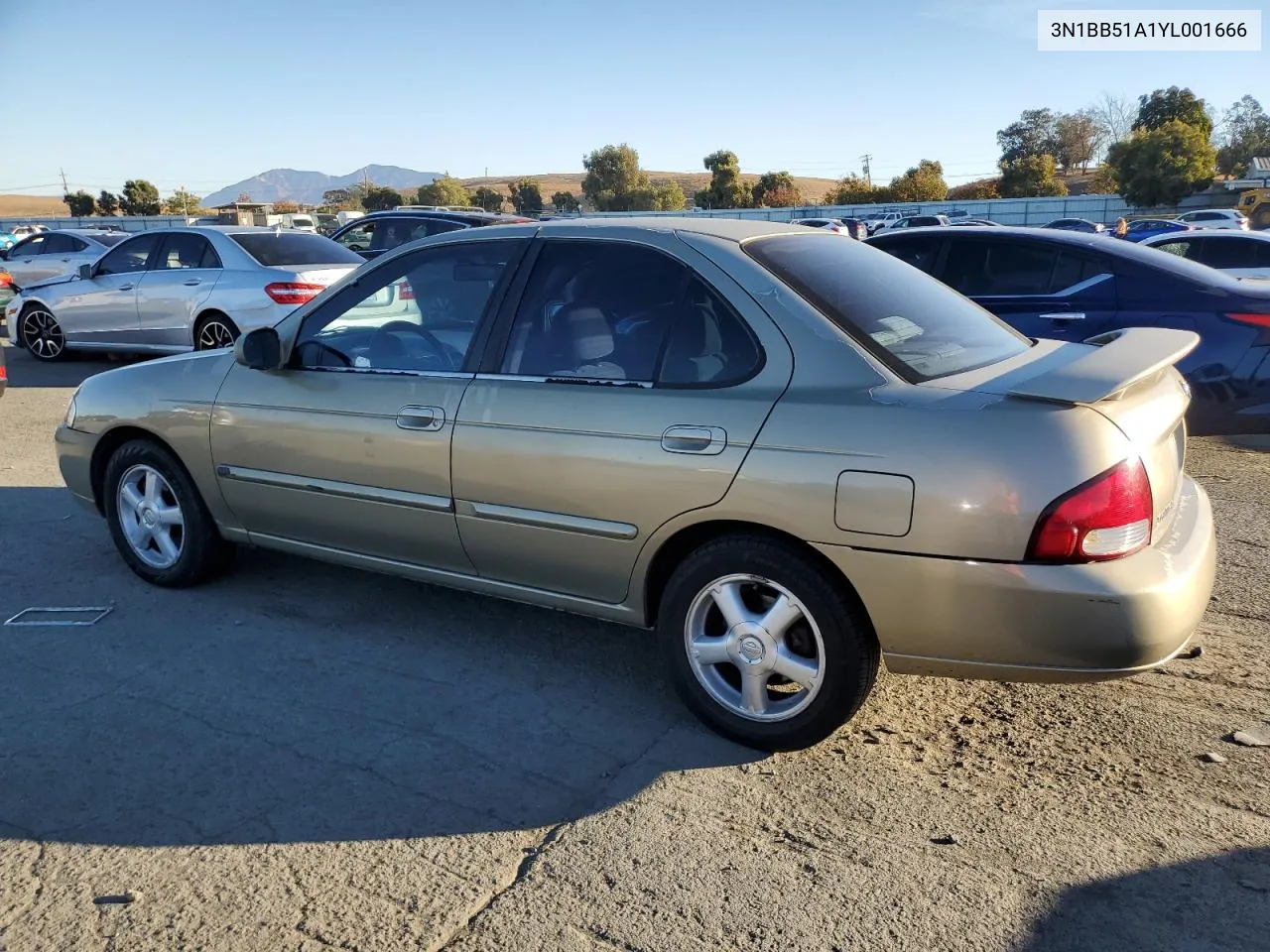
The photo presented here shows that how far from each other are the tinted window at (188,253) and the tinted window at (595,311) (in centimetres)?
821

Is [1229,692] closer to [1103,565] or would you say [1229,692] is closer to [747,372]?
[1103,565]

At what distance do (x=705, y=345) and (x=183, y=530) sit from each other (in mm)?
2833

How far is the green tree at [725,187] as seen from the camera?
232 feet

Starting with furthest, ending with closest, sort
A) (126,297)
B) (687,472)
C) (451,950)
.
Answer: (126,297), (687,472), (451,950)

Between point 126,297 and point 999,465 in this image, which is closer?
point 999,465

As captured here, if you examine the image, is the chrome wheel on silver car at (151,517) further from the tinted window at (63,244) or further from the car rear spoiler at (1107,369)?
the tinted window at (63,244)

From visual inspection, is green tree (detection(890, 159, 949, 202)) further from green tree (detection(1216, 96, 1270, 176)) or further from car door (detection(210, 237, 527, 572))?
car door (detection(210, 237, 527, 572))

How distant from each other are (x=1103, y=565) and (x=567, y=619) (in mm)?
2331

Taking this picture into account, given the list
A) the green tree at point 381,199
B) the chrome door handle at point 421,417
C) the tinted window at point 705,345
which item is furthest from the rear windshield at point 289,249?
the green tree at point 381,199

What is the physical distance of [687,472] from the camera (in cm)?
331

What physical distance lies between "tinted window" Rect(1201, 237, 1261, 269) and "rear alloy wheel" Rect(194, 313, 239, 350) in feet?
35.4

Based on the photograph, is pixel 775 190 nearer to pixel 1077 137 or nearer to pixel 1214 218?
pixel 1077 137

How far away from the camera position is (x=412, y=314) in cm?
434

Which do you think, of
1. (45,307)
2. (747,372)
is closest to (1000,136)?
(45,307)
